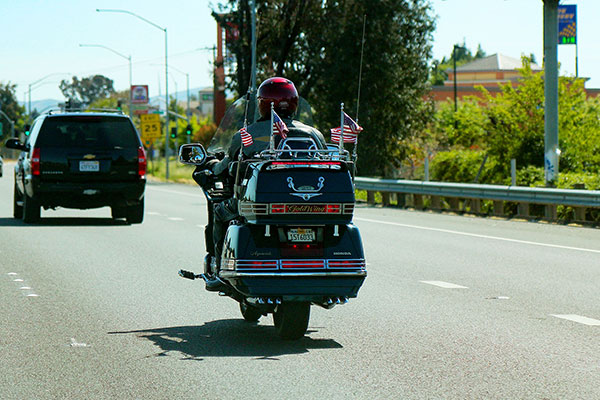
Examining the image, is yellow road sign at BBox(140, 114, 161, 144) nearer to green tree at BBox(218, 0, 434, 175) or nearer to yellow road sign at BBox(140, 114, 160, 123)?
yellow road sign at BBox(140, 114, 160, 123)

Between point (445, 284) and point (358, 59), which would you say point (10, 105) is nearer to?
point (358, 59)

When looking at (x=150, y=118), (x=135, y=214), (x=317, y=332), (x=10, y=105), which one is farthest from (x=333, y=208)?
(x=10, y=105)

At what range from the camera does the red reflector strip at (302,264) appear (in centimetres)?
796

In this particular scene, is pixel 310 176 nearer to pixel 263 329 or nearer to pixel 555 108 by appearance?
pixel 263 329

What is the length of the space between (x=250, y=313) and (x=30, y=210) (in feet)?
42.1

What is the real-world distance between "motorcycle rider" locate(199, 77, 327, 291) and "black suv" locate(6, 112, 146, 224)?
38.5ft

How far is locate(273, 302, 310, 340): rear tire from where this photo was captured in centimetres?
818

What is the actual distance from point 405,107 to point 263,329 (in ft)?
122

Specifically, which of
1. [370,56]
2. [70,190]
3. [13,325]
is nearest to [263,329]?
[13,325]

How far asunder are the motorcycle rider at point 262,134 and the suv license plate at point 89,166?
1171 cm

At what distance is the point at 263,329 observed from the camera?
9117mm

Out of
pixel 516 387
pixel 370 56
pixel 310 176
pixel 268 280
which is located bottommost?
pixel 516 387

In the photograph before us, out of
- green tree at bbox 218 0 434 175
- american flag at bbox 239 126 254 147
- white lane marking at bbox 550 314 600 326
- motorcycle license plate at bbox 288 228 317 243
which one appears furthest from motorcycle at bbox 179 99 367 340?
green tree at bbox 218 0 434 175

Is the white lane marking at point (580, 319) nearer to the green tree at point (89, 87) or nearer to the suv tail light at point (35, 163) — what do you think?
the suv tail light at point (35, 163)
